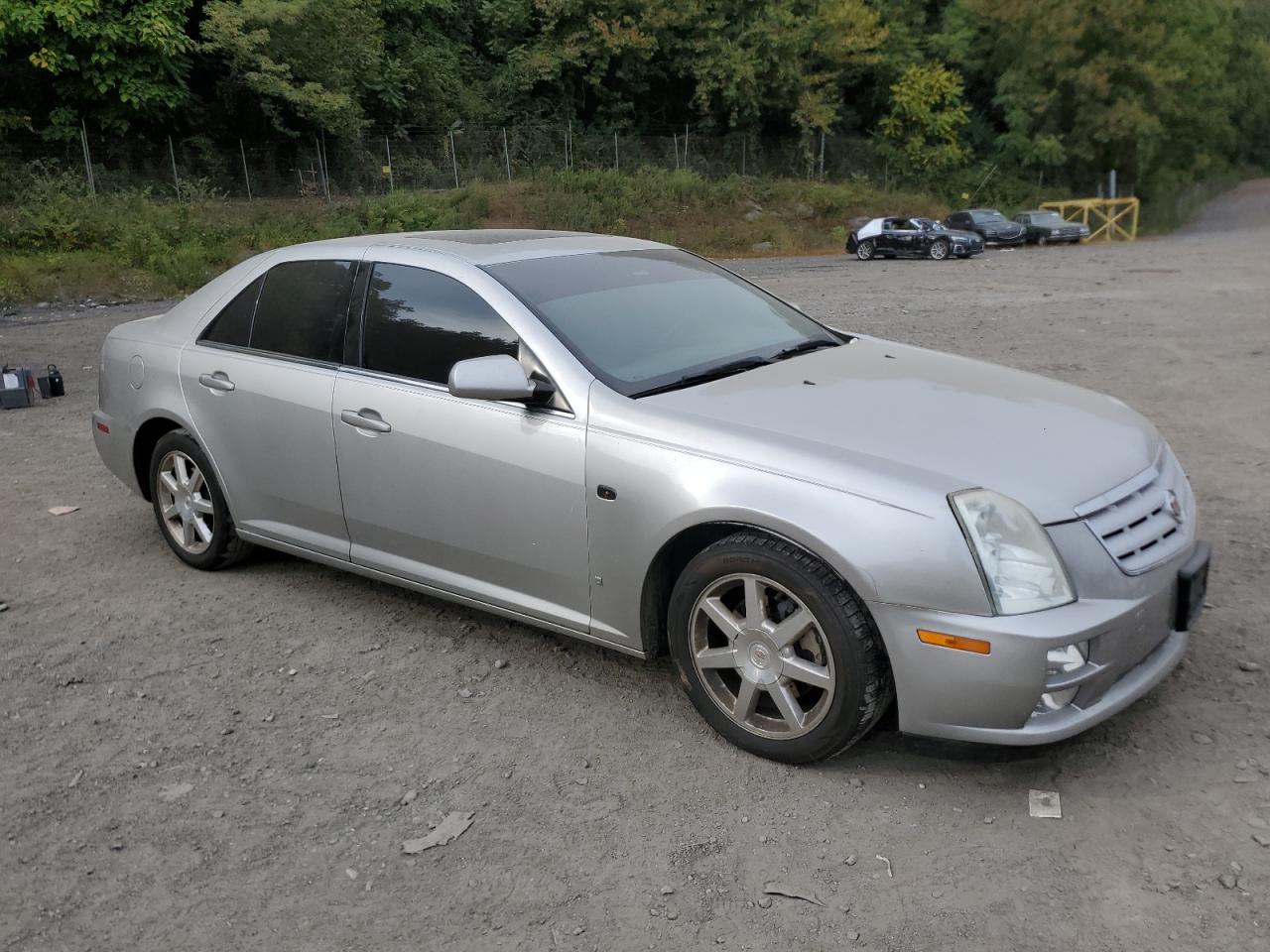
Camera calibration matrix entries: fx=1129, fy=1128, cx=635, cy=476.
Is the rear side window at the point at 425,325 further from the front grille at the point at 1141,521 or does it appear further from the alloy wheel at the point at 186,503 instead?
the front grille at the point at 1141,521

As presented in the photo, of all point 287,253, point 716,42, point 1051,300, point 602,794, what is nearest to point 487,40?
point 716,42

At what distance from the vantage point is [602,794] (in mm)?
3549

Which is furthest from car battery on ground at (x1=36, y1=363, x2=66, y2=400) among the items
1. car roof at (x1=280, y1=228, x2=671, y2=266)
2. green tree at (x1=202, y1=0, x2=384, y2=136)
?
green tree at (x1=202, y1=0, x2=384, y2=136)

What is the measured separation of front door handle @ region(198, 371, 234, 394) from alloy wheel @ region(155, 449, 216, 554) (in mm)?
427

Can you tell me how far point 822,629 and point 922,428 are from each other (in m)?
0.78

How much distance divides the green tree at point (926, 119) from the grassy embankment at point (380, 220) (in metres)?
2.24

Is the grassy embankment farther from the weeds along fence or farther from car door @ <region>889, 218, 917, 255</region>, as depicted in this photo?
car door @ <region>889, 218, 917, 255</region>

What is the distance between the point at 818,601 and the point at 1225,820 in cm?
129

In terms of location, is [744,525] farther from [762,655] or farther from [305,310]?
[305,310]

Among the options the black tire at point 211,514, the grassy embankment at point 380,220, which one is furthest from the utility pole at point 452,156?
the black tire at point 211,514

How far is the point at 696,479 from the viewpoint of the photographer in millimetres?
3629

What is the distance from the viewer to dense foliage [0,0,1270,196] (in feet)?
93.7

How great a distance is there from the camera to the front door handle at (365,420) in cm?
448

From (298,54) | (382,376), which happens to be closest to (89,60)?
(298,54)
